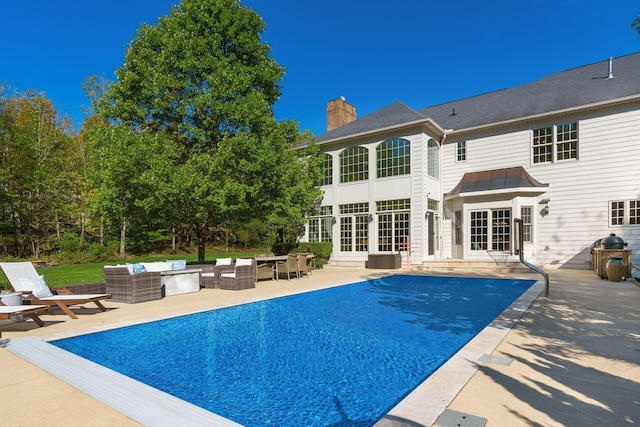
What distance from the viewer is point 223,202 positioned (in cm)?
1219

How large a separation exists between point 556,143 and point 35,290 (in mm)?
18801

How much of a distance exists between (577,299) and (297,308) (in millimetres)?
6430

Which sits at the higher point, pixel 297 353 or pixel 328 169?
pixel 328 169

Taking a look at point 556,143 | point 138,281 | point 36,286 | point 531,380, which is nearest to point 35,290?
point 36,286

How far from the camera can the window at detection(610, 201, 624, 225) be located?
1439 cm

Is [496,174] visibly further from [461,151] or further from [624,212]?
[624,212]

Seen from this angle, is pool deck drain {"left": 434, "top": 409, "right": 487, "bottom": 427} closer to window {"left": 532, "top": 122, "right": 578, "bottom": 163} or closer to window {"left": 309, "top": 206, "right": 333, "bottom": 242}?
window {"left": 532, "top": 122, "right": 578, "bottom": 163}

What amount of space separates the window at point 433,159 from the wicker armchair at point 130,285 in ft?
44.3

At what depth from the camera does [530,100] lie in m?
17.6

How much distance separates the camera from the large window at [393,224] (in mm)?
17359

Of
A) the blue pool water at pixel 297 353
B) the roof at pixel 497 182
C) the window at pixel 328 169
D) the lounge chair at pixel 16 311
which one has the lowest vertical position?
the blue pool water at pixel 297 353

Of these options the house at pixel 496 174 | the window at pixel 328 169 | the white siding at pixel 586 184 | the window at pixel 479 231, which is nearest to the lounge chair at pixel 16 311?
the house at pixel 496 174

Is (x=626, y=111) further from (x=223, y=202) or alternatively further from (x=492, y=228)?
(x=223, y=202)

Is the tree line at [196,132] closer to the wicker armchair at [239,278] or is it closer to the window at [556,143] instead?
the wicker armchair at [239,278]
